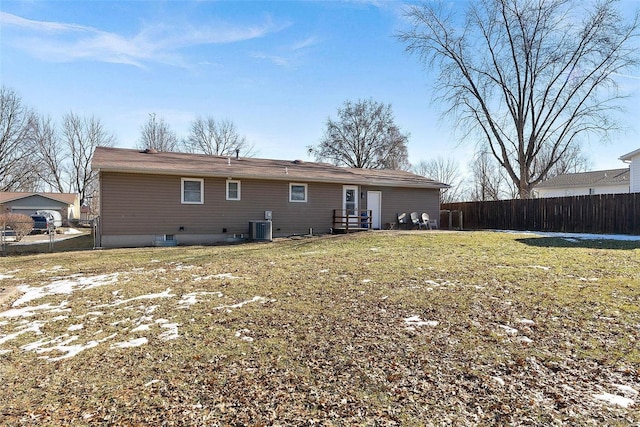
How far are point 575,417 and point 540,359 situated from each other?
88 cm

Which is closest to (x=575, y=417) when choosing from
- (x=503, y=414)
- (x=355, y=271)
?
(x=503, y=414)

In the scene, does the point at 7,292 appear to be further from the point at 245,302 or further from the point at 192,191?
the point at 192,191

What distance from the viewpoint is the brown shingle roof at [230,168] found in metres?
12.9

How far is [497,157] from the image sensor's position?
80.4 ft

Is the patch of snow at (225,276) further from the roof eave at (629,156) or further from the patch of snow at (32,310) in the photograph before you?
the roof eave at (629,156)

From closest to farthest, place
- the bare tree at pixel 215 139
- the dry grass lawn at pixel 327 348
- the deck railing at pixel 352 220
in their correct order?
the dry grass lawn at pixel 327 348, the deck railing at pixel 352 220, the bare tree at pixel 215 139

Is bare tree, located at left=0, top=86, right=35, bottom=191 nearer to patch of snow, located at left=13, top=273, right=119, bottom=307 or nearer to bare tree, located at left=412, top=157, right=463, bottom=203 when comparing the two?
patch of snow, located at left=13, top=273, right=119, bottom=307

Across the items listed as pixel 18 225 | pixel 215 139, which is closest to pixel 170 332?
pixel 18 225

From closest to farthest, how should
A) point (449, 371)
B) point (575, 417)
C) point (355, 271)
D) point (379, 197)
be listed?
point (575, 417) < point (449, 371) < point (355, 271) < point (379, 197)

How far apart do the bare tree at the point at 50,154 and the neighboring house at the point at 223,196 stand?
29.1 meters

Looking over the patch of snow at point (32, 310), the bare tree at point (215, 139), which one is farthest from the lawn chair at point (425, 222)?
the bare tree at point (215, 139)

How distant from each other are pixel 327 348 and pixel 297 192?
40.9 feet

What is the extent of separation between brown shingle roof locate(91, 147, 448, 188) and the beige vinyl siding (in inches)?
17.2

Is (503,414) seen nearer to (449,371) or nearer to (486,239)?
(449,371)
